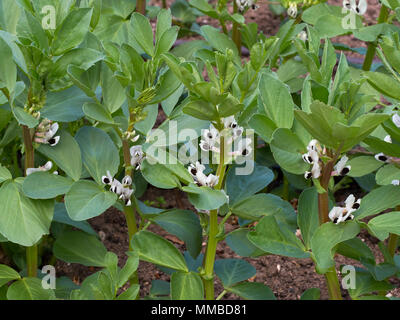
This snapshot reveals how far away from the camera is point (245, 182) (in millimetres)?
1490

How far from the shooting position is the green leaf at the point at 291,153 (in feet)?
4.19

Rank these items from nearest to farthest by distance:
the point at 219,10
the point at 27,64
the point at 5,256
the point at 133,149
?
the point at 27,64, the point at 133,149, the point at 5,256, the point at 219,10

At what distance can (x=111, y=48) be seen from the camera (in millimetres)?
1395

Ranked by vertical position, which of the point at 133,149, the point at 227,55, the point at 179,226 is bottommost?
the point at 179,226

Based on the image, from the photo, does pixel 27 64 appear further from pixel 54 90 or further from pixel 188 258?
pixel 188 258

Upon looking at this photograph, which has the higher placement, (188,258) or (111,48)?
(111,48)

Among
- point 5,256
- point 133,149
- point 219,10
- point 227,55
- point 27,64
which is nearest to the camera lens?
point 227,55

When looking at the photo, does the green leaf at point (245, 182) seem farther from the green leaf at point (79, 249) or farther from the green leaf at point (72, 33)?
the green leaf at point (72, 33)

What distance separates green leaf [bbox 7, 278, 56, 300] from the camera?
144 centimetres

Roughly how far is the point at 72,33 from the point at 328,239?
639 mm

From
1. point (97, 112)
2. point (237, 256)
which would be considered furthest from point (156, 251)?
point (237, 256)

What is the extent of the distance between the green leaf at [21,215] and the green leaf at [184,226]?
0.74ft
